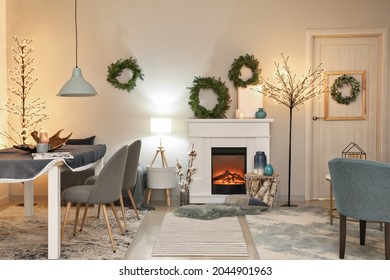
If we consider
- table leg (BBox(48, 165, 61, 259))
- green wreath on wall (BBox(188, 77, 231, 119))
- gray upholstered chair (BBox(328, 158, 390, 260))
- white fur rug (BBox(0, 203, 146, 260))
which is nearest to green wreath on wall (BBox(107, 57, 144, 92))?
green wreath on wall (BBox(188, 77, 231, 119))

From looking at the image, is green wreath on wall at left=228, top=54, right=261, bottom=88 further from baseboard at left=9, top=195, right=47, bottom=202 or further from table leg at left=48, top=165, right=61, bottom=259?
table leg at left=48, top=165, right=61, bottom=259

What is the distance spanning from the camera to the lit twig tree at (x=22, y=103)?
6.55 metres

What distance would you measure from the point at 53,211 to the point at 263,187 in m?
2.89

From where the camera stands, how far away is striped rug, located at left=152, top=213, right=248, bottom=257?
3988mm

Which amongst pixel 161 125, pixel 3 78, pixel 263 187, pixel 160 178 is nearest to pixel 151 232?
pixel 160 178

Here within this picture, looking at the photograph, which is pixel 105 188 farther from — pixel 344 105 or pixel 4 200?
pixel 344 105

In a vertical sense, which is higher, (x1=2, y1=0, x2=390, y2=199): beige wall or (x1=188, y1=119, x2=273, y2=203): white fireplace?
(x1=2, y1=0, x2=390, y2=199): beige wall

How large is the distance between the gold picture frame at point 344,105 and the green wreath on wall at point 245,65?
947mm

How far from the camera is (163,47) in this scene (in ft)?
21.5

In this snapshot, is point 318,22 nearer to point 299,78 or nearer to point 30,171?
point 299,78

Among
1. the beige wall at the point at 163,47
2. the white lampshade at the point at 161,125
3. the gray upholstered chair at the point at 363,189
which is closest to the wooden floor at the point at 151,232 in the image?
the beige wall at the point at 163,47

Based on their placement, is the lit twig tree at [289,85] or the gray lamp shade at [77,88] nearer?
the gray lamp shade at [77,88]

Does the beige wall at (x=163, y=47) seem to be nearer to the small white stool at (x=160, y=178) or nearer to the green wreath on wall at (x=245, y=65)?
the green wreath on wall at (x=245, y=65)

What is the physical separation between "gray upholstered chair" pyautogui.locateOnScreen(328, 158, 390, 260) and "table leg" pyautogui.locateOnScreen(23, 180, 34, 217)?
10.3 feet
